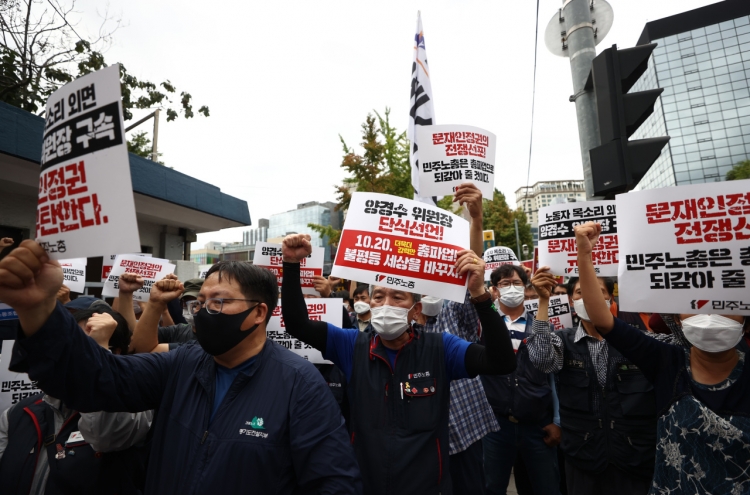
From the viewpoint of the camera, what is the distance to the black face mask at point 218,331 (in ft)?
6.38

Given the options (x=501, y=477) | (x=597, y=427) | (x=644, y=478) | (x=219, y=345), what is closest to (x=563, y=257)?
(x=597, y=427)

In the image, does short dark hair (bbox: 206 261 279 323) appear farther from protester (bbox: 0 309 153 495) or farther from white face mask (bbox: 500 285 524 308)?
white face mask (bbox: 500 285 524 308)

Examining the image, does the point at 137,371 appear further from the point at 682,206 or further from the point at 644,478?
the point at 644,478

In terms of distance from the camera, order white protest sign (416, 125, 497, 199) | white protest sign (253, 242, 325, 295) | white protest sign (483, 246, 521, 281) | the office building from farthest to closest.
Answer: the office building
white protest sign (483, 246, 521, 281)
white protest sign (253, 242, 325, 295)
white protest sign (416, 125, 497, 199)

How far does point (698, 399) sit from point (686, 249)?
791mm

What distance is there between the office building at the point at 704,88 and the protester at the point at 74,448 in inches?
3241

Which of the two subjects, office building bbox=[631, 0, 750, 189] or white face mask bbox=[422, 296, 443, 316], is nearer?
white face mask bbox=[422, 296, 443, 316]

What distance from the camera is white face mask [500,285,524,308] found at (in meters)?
4.31

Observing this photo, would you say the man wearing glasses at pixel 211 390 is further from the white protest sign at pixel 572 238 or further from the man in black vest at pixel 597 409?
the white protest sign at pixel 572 238

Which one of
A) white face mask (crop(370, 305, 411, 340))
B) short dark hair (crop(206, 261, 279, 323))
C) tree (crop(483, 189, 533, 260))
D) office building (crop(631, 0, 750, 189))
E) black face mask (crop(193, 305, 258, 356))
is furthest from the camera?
office building (crop(631, 0, 750, 189))

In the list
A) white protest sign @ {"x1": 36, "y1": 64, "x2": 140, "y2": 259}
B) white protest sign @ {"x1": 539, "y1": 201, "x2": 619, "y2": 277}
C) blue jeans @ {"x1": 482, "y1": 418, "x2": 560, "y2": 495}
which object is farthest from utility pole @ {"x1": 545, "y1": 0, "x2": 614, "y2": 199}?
white protest sign @ {"x1": 36, "y1": 64, "x2": 140, "y2": 259}

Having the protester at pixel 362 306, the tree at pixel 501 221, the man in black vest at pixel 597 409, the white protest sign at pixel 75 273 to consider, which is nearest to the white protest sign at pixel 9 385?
the white protest sign at pixel 75 273

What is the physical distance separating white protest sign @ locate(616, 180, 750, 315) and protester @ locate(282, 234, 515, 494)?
84cm

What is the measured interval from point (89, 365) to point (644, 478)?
339 centimetres
